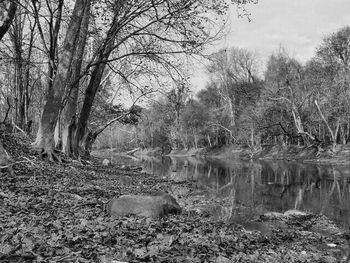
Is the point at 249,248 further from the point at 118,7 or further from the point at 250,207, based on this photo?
the point at 118,7

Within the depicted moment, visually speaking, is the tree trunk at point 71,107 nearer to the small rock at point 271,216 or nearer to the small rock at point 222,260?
the small rock at point 271,216

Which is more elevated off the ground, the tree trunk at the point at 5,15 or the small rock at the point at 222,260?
the tree trunk at the point at 5,15

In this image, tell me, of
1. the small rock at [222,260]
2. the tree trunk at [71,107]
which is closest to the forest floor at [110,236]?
the small rock at [222,260]

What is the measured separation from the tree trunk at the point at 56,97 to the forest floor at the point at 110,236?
3310mm

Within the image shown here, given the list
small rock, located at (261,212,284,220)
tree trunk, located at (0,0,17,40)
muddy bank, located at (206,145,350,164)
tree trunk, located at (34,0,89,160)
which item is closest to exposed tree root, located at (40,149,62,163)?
tree trunk, located at (34,0,89,160)

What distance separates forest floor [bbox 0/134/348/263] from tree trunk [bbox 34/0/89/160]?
331 centimetres

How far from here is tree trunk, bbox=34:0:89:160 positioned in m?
12.7

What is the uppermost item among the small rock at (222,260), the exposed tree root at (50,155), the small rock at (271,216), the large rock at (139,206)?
the exposed tree root at (50,155)

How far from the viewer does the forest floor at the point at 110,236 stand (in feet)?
14.3

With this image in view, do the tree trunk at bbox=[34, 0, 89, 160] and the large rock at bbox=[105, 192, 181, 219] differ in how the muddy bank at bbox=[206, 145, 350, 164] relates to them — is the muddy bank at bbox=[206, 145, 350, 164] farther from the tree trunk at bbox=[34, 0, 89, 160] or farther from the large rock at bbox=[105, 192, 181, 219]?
the large rock at bbox=[105, 192, 181, 219]

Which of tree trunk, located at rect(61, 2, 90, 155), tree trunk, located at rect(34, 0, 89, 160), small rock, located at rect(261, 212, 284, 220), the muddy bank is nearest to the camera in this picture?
small rock, located at rect(261, 212, 284, 220)

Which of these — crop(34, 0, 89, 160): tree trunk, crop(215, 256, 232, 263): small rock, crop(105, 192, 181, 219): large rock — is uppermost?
crop(34, 0, 89, 160): tree trunk

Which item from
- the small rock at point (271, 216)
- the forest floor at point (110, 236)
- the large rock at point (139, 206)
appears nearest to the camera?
the forest floor at point (110, 236)

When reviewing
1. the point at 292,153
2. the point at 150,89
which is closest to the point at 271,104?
the point at 292,153
